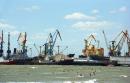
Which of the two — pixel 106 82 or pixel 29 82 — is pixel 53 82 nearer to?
pixel 29 82

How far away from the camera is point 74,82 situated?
8262 centimetres

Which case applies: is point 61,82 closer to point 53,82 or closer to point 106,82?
point 53,82

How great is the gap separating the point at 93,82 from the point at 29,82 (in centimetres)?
1264

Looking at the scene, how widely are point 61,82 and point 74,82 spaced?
9.02 feet

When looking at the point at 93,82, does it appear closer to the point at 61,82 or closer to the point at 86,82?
the point at 86,82

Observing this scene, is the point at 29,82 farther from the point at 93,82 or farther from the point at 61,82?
the point at 93,82

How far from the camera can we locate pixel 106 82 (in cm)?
8294

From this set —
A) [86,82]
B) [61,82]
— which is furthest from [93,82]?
[61,82]

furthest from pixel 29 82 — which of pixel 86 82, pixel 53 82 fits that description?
pixel 86 82

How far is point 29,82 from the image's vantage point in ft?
267

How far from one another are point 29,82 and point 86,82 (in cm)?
1145

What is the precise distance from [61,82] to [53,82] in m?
1.79

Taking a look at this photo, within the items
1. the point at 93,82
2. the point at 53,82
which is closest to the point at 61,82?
the point at 53,82

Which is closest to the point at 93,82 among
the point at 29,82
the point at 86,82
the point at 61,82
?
the point at 86,82
